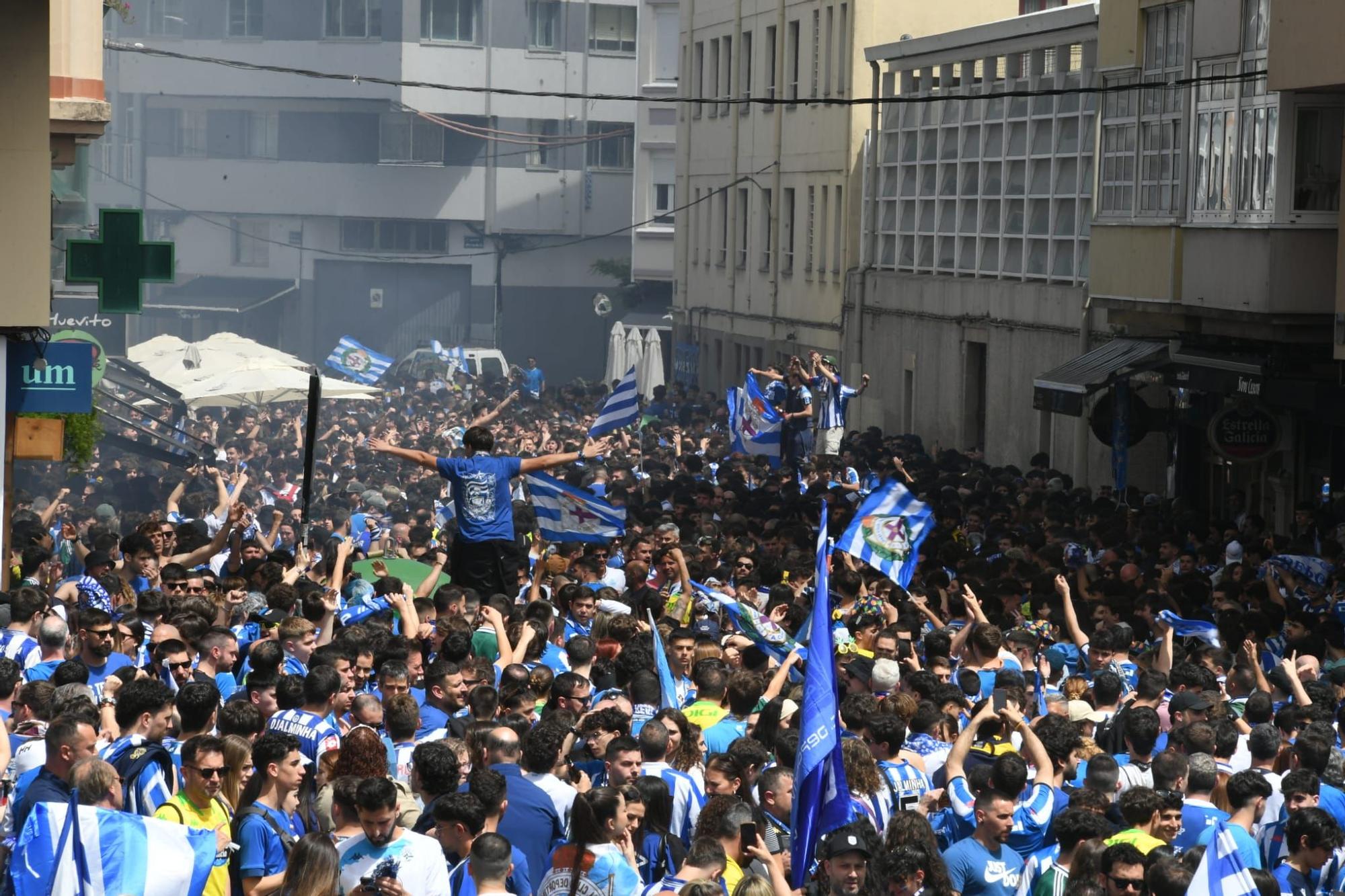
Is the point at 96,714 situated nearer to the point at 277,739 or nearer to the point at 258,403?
the point at 277,739

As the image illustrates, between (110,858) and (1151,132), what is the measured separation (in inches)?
728

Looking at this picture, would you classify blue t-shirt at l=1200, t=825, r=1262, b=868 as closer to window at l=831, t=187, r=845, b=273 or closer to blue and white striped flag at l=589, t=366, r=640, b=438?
blue and white striped flag at l=589, t=366, r=640, b=438

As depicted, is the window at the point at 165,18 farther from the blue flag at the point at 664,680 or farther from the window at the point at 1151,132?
the blue flag at the point at 664,680

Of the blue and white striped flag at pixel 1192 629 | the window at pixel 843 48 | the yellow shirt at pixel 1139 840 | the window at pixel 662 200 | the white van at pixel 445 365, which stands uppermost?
the window at pixel 843 48

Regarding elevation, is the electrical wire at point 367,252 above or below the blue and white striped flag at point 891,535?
above

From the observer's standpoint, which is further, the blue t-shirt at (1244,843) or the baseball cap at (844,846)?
the blue t-shirt at (1244,843)

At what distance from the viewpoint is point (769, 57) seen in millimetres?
43594

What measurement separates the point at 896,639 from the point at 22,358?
21.8 ft

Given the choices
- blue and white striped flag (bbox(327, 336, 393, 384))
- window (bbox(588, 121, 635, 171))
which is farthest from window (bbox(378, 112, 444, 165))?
blue and white striped flag (bbox(327, 336, 393, 384))

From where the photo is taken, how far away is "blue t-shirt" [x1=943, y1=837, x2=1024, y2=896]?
7.81 m

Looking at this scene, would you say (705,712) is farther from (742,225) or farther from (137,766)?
(742,225)

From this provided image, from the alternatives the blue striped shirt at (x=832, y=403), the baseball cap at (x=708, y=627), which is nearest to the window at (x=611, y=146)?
the blue striped shirt at (x=832, y=403)

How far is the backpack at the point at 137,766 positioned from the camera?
7.83 metres

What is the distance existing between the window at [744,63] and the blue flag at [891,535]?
3016 cm
